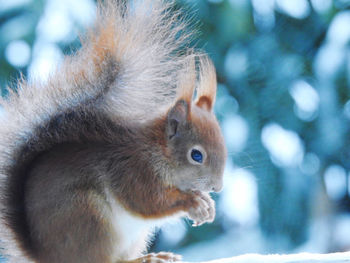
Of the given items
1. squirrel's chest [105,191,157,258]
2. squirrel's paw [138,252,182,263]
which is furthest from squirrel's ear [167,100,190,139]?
squirrel's paw [138,252,182,263]

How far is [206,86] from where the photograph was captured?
1.39m

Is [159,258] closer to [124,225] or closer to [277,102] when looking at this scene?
[124,225]

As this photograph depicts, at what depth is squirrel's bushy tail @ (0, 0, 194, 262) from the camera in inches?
46.4

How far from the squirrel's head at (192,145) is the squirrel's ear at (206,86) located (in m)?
0.06

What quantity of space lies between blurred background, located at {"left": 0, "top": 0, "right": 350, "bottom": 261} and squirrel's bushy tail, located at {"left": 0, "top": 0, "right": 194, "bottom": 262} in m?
1.27

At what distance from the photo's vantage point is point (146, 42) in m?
1.19

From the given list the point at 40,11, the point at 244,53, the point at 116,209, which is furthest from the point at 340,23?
the point at 116,209

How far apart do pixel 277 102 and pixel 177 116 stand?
1539 millimetres

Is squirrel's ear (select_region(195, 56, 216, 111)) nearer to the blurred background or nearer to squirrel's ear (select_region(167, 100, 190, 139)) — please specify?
squirrel's ear (select_region(167, 100, 190, 139))

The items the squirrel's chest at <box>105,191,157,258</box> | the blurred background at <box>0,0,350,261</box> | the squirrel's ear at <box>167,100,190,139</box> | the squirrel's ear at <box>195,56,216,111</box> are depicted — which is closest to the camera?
the squirrel's chest at <box>105,191,157,258</box>

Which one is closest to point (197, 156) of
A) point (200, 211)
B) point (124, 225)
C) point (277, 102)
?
point (200, 211)

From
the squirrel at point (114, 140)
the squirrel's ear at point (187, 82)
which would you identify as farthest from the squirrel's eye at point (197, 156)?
the squirrel's ear at point (187, 82)

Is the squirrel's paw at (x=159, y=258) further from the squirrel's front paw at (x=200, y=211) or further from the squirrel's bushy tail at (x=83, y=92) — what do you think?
the squirrel's bushy tail at (x=83, y=92)

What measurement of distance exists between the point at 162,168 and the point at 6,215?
43 cm
